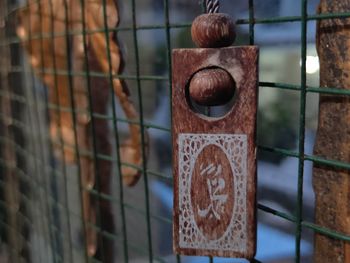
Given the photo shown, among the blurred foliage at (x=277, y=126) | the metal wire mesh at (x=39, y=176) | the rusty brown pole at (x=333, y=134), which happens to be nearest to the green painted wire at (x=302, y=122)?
the rusty brown pole at (x=333, y=134)

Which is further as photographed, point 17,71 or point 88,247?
point 17,71

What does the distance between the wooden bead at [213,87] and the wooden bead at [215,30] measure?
0.10 feet

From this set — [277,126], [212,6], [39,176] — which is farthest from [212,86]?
[39,176]

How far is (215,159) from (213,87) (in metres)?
0.08

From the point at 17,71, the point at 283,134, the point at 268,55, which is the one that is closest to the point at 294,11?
the point at 283,134

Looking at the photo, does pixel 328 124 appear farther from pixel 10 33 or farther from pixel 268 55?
pixel 10 33

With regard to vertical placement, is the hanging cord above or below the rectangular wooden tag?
above

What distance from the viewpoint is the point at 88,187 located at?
1035 mm

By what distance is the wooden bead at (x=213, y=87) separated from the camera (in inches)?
19.5

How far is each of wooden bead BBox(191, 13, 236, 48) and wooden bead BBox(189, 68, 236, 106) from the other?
30mm

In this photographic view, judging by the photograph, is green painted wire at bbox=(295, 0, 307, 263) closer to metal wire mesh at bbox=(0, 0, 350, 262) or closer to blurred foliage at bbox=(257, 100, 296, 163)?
metal wire mesh at bbox=(0, 0, 350, 262)

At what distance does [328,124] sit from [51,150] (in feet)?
Answer: 2.83

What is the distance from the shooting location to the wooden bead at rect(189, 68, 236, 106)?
495 millimetres

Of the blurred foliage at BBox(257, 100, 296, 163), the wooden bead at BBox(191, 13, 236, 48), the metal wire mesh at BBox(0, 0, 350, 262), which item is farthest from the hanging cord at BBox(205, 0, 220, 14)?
the blurred foliage at BBox(257, 100, 296, 163)
